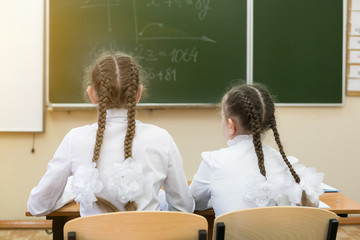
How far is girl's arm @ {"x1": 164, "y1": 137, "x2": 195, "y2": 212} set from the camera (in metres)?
1.68

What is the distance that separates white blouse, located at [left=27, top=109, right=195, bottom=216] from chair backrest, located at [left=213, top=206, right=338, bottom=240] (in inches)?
14.2

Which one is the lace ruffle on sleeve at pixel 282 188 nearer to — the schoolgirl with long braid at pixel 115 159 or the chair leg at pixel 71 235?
the schoolgirl with long braid at pixel 115 159

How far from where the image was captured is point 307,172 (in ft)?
5.46

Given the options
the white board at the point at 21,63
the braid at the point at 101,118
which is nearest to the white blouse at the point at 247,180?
the braid at the point at 101,118

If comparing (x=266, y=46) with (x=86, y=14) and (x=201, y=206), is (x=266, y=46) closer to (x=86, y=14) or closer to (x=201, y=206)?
(x=86, y=14)

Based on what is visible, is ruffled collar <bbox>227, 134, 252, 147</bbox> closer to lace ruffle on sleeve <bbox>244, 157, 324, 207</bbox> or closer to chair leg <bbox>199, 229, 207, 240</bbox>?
lace ruffle on sleeve <bbox>244, 157, 324, 207</bbox>

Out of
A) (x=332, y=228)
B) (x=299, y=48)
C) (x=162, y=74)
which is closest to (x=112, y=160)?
(x=332, y=228)

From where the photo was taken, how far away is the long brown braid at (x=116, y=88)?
1.59 m

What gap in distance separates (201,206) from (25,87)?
6.85 feet

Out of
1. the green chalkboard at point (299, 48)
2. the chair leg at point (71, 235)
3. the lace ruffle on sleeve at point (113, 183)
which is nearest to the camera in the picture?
the chair leg at point (71, 235)

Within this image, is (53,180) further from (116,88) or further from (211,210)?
(211,210)

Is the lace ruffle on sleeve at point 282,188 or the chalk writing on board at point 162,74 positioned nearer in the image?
the lace ruffle on sleeve at point 282,188

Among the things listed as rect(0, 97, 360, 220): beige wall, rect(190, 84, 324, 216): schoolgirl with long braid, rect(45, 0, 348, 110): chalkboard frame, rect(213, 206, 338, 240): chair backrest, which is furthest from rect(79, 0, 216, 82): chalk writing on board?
rect(213, 206, 338, 240): chair backrest

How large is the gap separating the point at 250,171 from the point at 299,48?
2.07m
